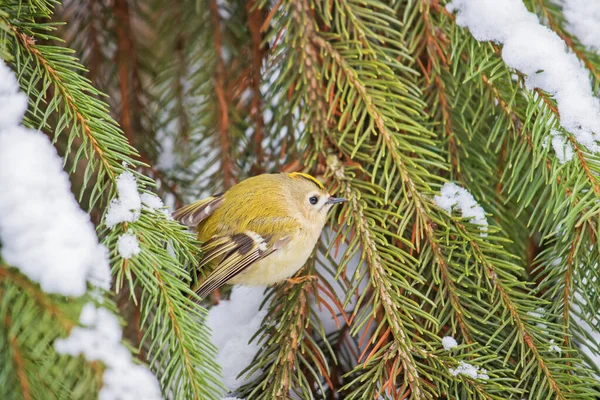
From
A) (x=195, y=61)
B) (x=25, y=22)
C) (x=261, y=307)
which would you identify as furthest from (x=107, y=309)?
(x=195, y=61)

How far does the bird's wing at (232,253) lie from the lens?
4.18ft

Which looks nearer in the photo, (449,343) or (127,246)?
(127,246)

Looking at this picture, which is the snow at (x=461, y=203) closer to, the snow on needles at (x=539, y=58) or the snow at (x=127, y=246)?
the snow on needles at (x=539, y=58)

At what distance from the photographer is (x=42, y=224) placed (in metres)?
0.63

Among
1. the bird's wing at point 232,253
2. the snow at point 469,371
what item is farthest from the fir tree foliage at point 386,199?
the bird's wing at point 232,253

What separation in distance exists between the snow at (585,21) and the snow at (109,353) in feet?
3.93

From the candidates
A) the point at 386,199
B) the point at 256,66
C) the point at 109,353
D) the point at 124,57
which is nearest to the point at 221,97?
the point at 256,66

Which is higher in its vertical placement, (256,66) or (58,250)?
(58,250)

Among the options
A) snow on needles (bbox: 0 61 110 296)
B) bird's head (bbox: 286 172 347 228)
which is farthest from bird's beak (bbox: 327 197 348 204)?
snow on needles (bbox: 0 61 110 296)

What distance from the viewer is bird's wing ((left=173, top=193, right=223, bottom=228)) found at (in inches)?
56.6

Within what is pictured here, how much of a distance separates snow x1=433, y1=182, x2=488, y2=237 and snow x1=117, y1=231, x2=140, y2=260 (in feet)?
1.98

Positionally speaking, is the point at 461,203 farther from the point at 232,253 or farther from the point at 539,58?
the point at 232,253

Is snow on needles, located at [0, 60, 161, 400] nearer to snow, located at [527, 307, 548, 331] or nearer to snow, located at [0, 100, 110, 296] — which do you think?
snow, located at [0, 100, 110, 296]

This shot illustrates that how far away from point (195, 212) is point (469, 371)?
790 millimetres
